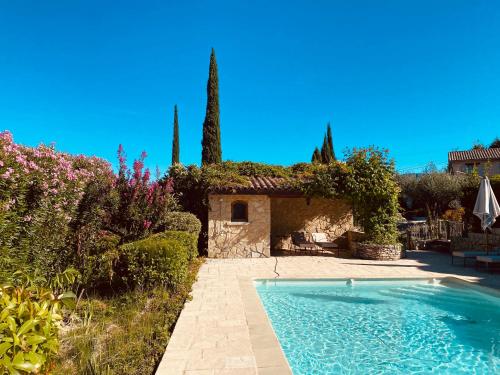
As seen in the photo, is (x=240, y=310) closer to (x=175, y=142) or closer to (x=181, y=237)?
(x=181, y=237)

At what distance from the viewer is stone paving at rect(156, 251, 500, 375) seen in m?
4.06

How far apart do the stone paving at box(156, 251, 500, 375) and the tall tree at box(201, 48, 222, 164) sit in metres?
10.7

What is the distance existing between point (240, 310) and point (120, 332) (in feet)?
7.06

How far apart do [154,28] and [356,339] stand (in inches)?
483

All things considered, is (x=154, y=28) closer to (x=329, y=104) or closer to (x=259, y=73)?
(x=259, y=73)

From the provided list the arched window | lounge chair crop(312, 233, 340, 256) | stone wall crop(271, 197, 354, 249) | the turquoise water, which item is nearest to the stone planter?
lounge chair crop(312, 233, 340, 256)

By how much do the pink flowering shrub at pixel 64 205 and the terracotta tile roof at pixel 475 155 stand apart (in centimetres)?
3691

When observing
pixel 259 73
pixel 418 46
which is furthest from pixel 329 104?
pixel 418 46

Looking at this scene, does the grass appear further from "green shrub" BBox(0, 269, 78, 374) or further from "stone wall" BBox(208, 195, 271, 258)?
"stone wall" BBox(208, 195, 271, 258)

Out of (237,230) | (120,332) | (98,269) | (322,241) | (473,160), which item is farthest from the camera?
(473,160)

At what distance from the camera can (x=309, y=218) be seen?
1681cm

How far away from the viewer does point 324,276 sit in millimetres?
9750

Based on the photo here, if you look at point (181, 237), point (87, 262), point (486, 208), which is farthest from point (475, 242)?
point (87, 262)

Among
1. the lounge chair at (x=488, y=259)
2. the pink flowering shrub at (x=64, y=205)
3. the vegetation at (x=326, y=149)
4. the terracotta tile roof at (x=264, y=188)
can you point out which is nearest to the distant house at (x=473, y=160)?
the vegetation at (x=326, y=149)
